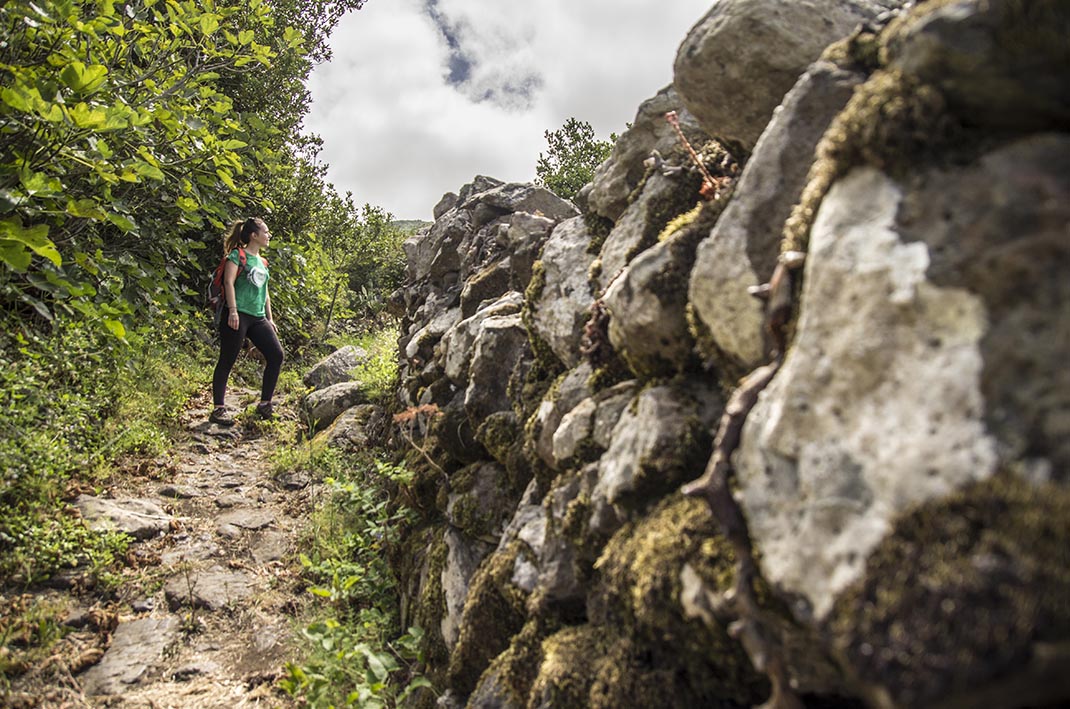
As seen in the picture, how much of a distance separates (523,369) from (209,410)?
6.58 metres

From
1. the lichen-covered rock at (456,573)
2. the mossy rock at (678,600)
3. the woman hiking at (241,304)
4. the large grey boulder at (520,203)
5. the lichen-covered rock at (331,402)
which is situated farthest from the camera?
the lichen-covered rock at (331,402)

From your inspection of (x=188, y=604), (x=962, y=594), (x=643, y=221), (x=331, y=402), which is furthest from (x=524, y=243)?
(x=962, y=594)

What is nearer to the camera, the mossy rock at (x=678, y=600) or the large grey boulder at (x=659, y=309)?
the mossy rock at (x=678, y=600)

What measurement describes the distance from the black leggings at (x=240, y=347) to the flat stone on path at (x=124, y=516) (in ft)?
9.21

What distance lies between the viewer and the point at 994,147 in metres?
Result: 1.62

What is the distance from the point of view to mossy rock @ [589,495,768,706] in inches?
75.7

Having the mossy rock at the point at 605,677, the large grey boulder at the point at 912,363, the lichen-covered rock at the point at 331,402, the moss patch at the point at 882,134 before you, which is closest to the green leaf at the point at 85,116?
the lichen-covered rock at the point at 331,402

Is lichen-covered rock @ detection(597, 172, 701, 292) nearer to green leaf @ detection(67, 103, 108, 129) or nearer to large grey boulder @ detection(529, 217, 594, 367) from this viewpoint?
large grey boulder @ detection(529, 217, 594, 367)

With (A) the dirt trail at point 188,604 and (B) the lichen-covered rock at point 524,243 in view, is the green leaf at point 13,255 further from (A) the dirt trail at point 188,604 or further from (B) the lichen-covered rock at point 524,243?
(B) the lichen-covered rock at point 524,243

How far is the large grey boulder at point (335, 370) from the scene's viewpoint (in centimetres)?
1084

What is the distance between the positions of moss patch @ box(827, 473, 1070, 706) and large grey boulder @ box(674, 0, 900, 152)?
2278mm

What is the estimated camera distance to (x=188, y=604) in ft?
16.1

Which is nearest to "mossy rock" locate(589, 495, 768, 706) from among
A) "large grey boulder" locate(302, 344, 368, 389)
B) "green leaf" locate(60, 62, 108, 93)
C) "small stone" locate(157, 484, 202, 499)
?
"green leaf" locate(60, 62, 108, 93)

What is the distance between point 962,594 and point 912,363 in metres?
0.55
